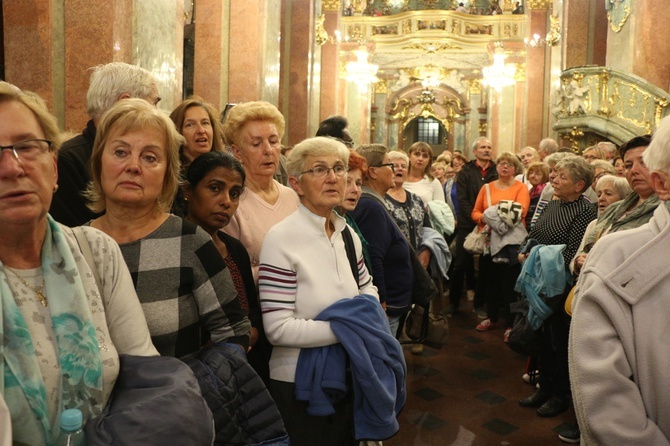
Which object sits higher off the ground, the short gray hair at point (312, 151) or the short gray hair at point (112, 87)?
the short gray hair at point (112, 87)

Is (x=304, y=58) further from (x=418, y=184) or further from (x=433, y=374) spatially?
(x=433, y=374)

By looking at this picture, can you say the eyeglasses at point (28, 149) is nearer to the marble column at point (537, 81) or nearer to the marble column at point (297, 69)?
the marble column at point (297, 69)

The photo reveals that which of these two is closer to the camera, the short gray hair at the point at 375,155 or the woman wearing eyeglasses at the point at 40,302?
the woman wearing eyeglasses at the point at 40,302

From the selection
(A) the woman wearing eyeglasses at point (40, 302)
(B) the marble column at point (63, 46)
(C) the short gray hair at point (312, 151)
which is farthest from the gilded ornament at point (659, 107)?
(A) the woman wearing eyeglasses at point (40, 302)

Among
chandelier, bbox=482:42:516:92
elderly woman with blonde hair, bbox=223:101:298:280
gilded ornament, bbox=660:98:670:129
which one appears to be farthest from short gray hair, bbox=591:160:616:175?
chandelier, bbox=482:42:516:92

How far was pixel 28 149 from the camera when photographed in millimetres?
1585

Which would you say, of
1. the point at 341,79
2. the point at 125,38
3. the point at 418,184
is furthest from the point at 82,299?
the point at 341,79

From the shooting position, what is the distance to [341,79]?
79.3 feet

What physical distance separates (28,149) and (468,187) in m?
6.61

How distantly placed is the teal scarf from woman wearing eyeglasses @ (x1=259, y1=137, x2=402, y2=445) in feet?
3.64

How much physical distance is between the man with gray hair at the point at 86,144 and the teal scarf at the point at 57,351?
38.3 inches

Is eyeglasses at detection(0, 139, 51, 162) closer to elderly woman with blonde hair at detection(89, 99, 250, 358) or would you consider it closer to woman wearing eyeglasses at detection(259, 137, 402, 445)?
elderly woman with blonde hair at detection(89, 99, 250, 358)

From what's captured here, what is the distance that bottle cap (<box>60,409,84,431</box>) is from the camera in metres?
1.42

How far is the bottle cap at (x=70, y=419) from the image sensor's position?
1.42m
